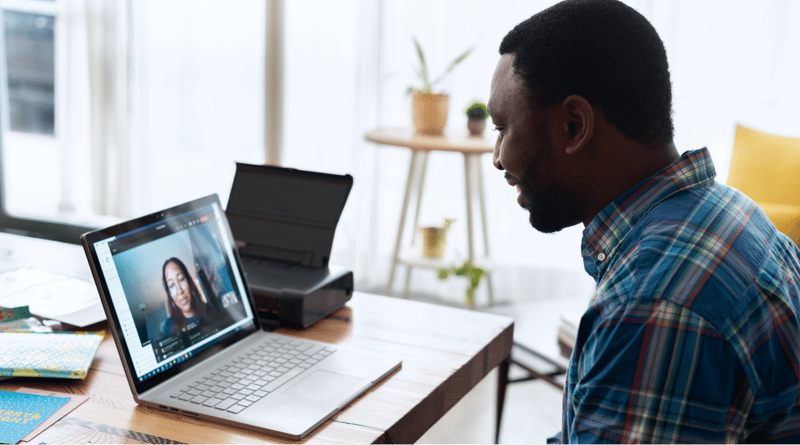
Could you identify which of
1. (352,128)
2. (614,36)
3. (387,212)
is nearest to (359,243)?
(387,212)

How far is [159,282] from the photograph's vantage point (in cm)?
97

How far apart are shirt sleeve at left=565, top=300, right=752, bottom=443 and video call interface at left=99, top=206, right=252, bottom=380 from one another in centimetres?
57

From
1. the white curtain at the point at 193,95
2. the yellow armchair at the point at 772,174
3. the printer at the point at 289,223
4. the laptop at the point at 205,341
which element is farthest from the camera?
the white curtain at the point at 193,95

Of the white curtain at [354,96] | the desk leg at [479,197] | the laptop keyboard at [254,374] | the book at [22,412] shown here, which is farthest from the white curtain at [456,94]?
the book at [22,412]

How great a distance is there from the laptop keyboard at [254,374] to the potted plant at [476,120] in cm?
174

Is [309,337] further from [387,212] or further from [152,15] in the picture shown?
[152,15]

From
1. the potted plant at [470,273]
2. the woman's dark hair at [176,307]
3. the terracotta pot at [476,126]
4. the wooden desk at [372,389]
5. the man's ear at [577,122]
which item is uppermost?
the man's ear at [577,122]

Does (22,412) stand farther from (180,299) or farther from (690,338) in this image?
(690,338)

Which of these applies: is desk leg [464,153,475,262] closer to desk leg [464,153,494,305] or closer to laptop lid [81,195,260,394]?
desk leg [464,153,494,305]

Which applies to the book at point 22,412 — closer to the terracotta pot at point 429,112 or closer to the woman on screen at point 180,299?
the woman on screen at point 180,299

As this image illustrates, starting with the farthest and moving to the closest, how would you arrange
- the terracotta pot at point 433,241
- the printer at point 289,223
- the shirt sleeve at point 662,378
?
the terracotta pot at point 433,241 < the printer at point 289,223 < the shirt sleeve at point 662,378

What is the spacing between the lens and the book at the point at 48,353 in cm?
92

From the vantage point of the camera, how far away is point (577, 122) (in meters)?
0.80

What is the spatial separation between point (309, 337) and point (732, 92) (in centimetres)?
236
